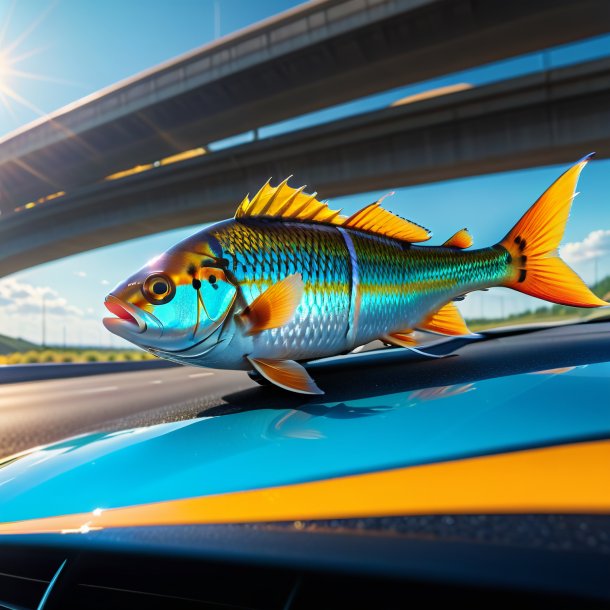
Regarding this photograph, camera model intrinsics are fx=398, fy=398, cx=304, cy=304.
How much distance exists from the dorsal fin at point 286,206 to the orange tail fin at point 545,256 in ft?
1.84

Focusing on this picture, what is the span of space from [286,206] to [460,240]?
23.9 inches

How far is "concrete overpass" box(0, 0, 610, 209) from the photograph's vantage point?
45.6 feet

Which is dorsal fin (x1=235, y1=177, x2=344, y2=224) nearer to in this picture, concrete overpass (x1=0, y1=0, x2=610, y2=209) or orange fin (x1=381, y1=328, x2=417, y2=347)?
orange fin (x1=381, y1=328, x2=417, y2=347)

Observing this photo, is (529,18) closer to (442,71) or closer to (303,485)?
(442,71)

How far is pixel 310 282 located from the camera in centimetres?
106

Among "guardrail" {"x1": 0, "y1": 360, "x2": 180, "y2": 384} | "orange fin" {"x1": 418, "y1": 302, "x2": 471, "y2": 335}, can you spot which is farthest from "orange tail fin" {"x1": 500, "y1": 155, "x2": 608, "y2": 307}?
"guardrail" {"x1": 0, "y1": 360, "x2": 180, "y2": 384}

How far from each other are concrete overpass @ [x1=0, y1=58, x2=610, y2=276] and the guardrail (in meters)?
8.43

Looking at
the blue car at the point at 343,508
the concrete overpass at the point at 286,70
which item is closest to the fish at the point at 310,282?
the blue car at the point at 343,508

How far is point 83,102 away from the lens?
19547mm

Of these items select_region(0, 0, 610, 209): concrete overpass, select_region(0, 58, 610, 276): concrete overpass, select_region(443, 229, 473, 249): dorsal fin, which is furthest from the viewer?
select_region(0, 0, 610, 209): concrete overpass

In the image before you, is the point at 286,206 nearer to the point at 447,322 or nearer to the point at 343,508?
the point at 447,322

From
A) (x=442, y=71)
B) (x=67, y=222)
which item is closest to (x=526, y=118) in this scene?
(x=442, y=71)

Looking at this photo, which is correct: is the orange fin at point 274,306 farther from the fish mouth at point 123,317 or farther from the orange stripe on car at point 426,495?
the orange stripe on car at point 426,495

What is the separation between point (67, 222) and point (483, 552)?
2815 centimetres
